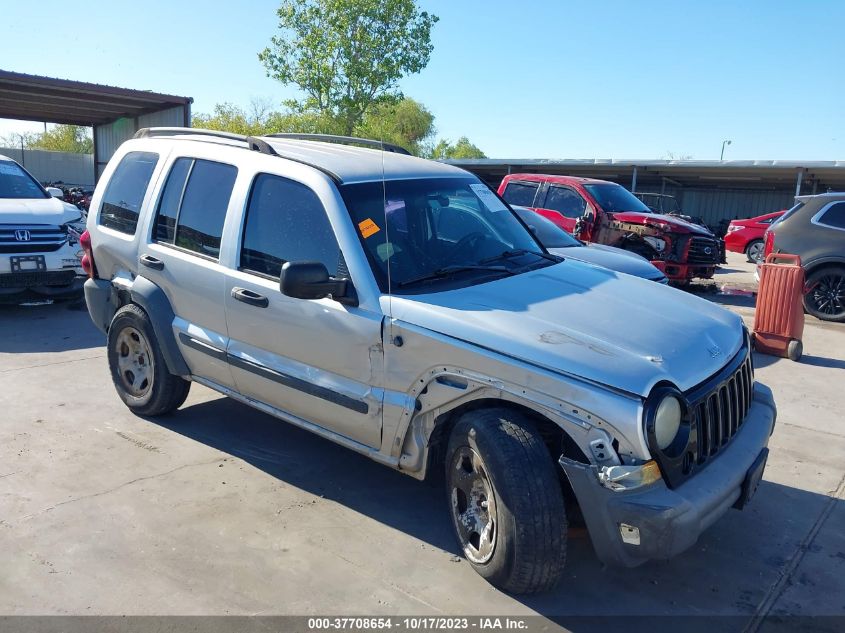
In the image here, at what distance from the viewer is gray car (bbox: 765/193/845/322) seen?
398 inches

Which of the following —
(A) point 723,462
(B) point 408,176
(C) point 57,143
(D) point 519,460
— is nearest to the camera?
(D) point 519,460

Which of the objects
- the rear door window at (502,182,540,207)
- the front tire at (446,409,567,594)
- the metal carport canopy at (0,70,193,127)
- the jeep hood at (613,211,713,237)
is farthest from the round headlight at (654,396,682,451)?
the metal carport canopy at (0,70,193,127)

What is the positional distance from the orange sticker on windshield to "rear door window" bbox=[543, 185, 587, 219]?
27.5 ft

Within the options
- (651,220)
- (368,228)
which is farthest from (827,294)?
(368,228)

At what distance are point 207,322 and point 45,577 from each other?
1.72 meters

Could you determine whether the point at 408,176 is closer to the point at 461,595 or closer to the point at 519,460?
the point at 519,460

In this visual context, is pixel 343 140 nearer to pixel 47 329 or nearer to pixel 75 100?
pixel 47 329

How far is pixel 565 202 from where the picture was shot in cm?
1174

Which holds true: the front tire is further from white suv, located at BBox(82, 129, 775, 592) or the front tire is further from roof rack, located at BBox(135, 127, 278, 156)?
roof rack, located at BBox(135, 127, 278, 156)

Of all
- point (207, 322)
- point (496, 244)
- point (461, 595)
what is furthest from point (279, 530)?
point (496, 244)

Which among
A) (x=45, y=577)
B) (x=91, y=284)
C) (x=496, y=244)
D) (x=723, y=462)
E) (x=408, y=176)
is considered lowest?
→ (x=45, y=577)

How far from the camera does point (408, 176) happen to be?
4242mm

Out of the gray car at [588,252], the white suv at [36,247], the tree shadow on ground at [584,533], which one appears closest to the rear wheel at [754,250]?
the gray car at [588,252]

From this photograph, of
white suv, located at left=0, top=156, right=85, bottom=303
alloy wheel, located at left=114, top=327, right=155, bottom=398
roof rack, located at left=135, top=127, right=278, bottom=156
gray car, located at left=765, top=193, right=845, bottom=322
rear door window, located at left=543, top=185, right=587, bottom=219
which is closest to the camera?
roof rack, located at left=135, top=127, right=278, bottom=156
